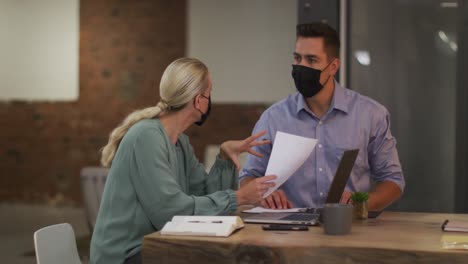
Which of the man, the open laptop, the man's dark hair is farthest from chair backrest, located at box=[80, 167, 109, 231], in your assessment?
the open laptop

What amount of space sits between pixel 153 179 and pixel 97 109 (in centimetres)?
524

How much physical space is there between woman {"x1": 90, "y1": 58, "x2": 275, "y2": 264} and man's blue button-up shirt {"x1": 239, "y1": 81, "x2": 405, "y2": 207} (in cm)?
55

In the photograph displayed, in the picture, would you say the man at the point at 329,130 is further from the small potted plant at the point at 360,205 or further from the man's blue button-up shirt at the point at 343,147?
the small potted plant at the point at 360,205

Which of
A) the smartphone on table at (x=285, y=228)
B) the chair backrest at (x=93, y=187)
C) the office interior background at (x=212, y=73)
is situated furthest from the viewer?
the chair backrest at (x=93, y=187)

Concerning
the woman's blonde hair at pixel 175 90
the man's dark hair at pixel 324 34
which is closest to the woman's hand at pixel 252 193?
the woman's blonde hair at pixel 175 90

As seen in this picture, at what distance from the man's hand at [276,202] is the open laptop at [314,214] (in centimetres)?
13

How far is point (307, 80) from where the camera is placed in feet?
9.69

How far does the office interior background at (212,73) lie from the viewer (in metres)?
4.47

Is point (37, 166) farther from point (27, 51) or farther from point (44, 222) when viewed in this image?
point (27, 51)

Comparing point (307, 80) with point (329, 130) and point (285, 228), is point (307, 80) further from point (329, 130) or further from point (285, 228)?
point (285, 228)

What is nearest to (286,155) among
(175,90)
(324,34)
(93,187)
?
(175,90)

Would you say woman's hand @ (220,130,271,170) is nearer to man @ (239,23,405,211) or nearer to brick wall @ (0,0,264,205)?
man @ (239,23,405,211)

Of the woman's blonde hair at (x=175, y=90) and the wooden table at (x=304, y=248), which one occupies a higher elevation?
the woman's blonde hair at (x=175, y=90)

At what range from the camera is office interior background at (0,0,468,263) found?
447 centimetres
